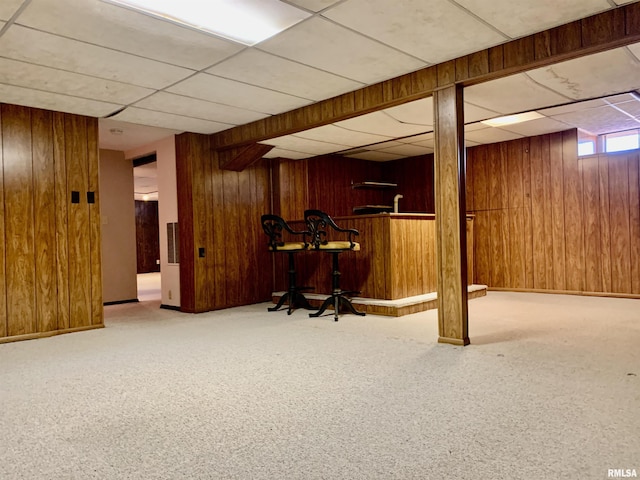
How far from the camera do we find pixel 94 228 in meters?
5.06

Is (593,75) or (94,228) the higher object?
(593,75)

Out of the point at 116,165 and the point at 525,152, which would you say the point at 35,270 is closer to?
the point at 116,165

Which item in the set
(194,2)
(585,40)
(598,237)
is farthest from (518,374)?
(598,237)

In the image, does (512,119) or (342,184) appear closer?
(512,119)

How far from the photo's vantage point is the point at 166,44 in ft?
10.7

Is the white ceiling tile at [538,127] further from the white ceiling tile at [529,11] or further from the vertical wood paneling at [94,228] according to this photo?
the vertical wood paneling at [94,228]

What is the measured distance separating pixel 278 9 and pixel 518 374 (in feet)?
8.91

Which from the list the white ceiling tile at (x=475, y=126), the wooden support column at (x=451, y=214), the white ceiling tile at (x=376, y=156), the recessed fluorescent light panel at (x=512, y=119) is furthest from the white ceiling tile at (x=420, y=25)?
the white ceiling tile at (x=376, y=156)

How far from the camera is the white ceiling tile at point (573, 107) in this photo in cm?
→ 506

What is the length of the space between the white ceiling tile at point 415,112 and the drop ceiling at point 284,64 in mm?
17

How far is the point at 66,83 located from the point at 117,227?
3.55m

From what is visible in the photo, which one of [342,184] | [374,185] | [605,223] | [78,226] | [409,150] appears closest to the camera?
[78,226]

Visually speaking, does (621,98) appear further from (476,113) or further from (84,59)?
(84,59)

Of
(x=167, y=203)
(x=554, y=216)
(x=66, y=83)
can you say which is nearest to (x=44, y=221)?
(x=66, y=83)
